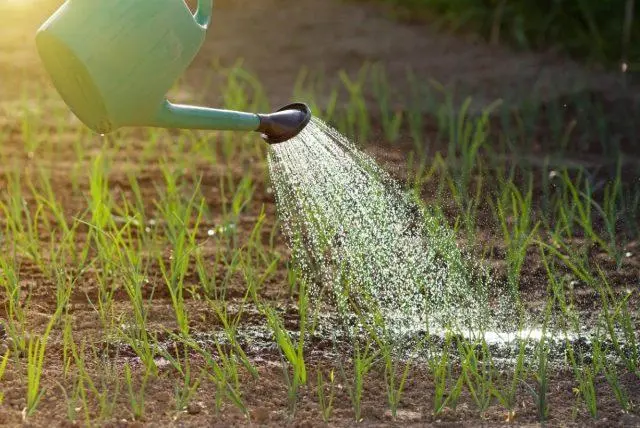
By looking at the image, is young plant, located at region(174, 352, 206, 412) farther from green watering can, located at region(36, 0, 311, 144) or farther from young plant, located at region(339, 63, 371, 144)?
young plant, located at region(339, 63, 371, 144)

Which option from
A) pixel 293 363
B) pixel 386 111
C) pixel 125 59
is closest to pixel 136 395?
pixel 293 363

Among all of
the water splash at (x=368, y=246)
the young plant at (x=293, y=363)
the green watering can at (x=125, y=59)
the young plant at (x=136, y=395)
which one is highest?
the green watering can at (x=125, y=59)

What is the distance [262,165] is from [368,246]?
0.92 metres

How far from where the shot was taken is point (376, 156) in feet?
15.0

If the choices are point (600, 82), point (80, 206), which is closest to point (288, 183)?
point (80, 206)

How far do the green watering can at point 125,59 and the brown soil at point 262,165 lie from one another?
581 mm

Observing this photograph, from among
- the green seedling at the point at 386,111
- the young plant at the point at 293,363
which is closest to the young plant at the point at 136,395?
the young plant at the point at 293,363

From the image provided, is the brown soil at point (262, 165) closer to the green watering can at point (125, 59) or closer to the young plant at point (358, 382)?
the young plant at point (358, 382)

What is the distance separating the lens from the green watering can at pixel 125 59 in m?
2.44

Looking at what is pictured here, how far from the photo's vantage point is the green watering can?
8.01 ft

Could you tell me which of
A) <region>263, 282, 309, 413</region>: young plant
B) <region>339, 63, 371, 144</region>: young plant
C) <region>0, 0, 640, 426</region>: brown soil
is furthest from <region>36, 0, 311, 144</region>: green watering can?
<region>339, 63, 371, 144</region>: young plant

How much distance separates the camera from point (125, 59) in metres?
2.50

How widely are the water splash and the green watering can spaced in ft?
2.21

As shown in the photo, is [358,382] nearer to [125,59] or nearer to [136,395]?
[136,395]
